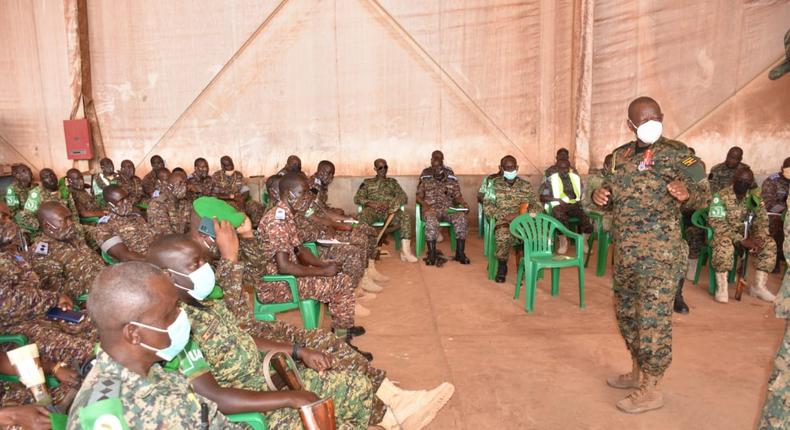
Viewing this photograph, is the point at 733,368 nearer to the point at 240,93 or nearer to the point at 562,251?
the point at 562,251

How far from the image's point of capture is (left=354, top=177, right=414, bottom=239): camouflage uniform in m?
6.75

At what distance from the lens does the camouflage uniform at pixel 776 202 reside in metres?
5.71

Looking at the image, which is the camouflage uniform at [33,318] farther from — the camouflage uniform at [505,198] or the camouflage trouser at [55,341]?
the camouflage uniform at [505,198]

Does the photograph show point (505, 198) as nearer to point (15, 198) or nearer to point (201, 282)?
point (201, 282)

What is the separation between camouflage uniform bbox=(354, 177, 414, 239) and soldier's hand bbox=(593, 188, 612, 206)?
12.2 feet

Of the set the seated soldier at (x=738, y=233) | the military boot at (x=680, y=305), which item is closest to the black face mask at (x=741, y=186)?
the seated soldier at (x=738, y=233)

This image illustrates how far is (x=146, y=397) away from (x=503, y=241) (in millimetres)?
4554

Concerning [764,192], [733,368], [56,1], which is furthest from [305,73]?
[733,368]

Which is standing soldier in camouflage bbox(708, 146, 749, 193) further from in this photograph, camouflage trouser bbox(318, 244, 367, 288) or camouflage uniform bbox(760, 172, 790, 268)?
camouflage trouser bbox(318, 244, 367, 288)

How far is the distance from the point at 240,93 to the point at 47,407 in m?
7.02

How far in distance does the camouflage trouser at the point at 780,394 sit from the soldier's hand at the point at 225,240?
245 centimetres

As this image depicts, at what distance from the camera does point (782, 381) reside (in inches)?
75.9

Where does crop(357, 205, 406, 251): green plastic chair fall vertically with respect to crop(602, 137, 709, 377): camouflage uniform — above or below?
below

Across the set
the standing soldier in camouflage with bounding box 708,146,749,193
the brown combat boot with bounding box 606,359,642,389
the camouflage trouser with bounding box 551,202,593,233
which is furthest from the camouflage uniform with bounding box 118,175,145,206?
the standing soldier in camouflage with bounding box 708,146,749,193
